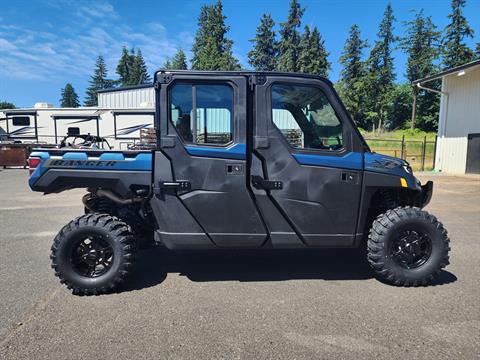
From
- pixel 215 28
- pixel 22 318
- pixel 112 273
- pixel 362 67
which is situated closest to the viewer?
pixel 22 318

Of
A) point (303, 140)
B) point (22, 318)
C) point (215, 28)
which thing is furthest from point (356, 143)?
point (215, 28)

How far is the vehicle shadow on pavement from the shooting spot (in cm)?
425

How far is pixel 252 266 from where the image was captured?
15.2 ft

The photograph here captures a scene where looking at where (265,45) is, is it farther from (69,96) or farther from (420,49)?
(69,96)

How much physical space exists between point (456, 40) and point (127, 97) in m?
44.8

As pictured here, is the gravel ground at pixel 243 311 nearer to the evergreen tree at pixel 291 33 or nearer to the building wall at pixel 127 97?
the building wall at pixel 127 97

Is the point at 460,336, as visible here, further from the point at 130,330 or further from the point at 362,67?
the point at 362,67

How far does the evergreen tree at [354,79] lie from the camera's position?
54688 millimetres

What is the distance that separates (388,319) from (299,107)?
2.22 m

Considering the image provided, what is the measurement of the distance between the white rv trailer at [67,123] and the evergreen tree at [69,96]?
109 meters

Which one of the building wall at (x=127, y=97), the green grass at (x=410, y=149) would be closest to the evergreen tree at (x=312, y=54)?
the green grass at (x=410, y=149)

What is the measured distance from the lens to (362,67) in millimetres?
58969

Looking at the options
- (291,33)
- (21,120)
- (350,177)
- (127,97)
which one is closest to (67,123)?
(21,120)

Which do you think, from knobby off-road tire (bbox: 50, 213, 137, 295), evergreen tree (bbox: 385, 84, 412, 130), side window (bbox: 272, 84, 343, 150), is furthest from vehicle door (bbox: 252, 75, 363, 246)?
evergreen tree (bbox: 385, 84, 412, 130)
